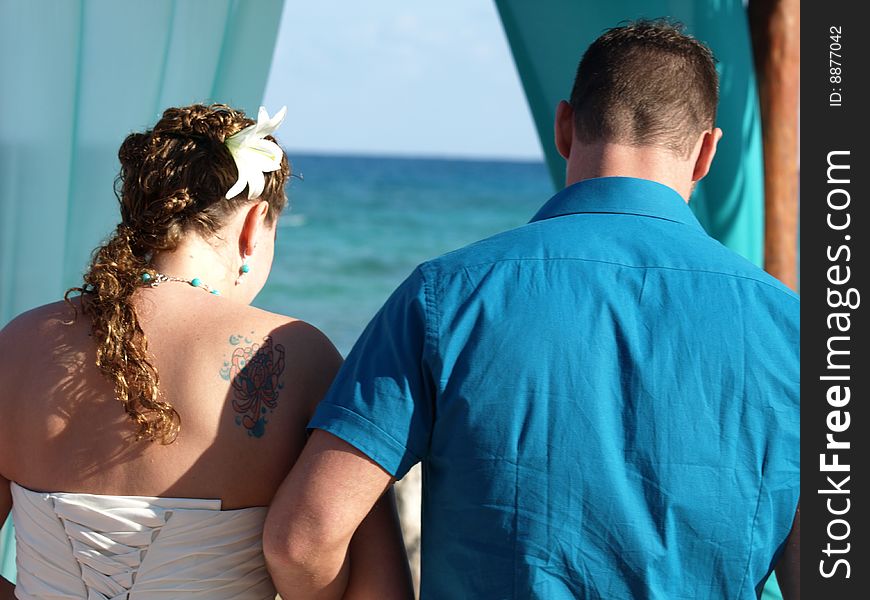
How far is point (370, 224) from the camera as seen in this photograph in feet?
72.1

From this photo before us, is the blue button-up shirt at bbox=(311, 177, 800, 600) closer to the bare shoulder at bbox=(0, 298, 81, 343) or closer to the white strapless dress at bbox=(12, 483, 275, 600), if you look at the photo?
the white strapless dress at bbox=(12, 483, 275, 600)

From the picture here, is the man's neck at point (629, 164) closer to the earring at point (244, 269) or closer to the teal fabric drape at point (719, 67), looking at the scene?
the earring at point (244, 269)

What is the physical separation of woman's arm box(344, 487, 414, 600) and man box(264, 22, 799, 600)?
6.0 inches

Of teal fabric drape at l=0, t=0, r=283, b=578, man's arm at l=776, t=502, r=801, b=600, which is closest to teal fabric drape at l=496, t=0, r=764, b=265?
teal fabric drape at l=0, t=0, r=283, b=578

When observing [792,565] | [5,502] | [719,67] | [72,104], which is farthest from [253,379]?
[719,67]

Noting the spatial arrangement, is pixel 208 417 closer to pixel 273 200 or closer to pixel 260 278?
pixel 260 278

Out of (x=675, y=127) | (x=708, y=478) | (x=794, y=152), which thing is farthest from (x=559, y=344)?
(x=794, y=152)

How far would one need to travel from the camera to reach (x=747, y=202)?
9.76 ft

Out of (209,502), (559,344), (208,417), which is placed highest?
(559,344)

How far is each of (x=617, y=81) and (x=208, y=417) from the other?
2.80ft

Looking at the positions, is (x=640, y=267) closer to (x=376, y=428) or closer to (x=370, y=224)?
(x=376, y=428)

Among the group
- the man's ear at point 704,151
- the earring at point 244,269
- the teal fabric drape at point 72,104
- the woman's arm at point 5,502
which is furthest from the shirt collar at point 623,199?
the teal fabric drape at point 72,104
